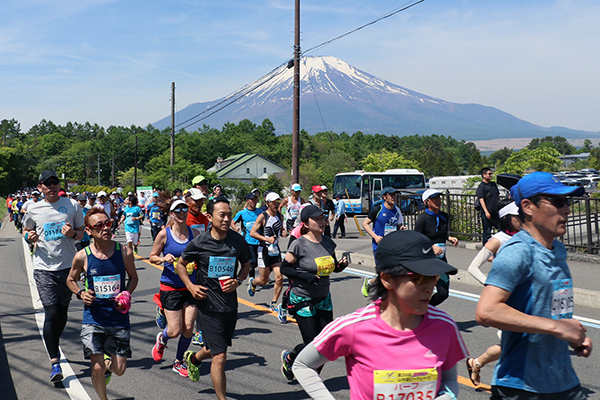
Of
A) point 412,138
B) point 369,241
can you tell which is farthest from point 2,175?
point 412,138

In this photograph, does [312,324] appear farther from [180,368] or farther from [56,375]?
[56,375]

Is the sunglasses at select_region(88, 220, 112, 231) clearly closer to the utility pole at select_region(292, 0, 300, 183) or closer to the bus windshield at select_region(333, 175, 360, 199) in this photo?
the utility pole at select_region(292, 0, 300, 183)

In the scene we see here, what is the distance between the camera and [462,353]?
2.28 m

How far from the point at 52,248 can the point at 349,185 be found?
30.4 metres

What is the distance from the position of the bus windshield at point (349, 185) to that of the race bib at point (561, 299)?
3241cm

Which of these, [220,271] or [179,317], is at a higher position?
[220,271]

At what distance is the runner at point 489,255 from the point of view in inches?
179

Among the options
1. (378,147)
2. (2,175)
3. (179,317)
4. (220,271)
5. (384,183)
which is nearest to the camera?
(220,271)

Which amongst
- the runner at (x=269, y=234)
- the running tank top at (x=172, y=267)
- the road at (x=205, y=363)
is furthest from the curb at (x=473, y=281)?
the running tank top at (x=172, y=267)

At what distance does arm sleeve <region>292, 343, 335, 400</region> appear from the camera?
2.27 meters

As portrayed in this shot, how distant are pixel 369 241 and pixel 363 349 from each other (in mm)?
16525

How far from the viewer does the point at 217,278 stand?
4602 mm

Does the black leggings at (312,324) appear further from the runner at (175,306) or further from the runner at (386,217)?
the runner at (386,217)

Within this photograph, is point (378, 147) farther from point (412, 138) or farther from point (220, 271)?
point (220, 271)
